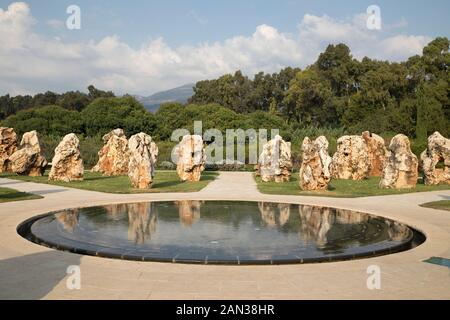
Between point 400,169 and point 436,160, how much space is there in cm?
414

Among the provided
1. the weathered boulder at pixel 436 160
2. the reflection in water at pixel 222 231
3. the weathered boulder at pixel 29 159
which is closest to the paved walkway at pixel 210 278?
the reflection in water at pixel 222 231

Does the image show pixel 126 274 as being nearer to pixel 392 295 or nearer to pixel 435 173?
pixel 392 295

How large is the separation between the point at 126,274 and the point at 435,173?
24.7m

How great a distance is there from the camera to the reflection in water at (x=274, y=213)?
15.4m

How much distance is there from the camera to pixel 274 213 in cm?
1745

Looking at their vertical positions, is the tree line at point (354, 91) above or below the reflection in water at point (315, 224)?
→ above

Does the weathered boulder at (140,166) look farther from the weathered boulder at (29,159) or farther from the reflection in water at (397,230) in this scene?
the reflection in water at (397,230)

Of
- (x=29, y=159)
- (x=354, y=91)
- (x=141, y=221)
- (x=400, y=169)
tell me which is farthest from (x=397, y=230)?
(x=354, y=91)

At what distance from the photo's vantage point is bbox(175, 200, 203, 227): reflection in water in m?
15.3

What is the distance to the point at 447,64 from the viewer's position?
64.7 metres

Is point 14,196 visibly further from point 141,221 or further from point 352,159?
point 352,159

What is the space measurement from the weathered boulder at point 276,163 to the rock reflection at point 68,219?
16.0 m
